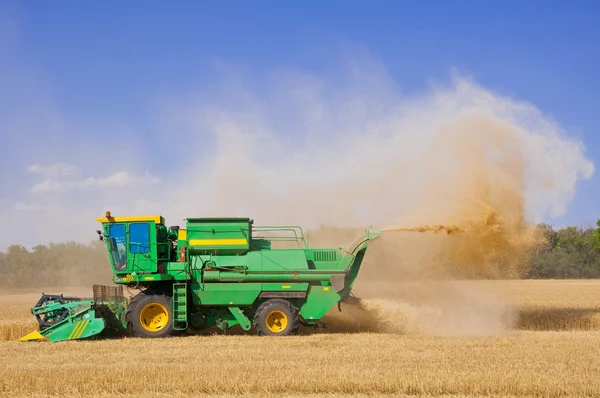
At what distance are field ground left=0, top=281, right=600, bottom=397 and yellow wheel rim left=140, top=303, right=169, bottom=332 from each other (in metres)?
0.88

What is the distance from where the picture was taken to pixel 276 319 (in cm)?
1494

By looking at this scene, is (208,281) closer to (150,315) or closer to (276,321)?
(150,315)

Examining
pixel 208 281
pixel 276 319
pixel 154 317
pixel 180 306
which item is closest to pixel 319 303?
pixel 276 319

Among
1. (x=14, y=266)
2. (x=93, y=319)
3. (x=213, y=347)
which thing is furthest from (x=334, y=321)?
(x=14, y=266)

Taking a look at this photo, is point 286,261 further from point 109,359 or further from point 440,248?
point 109,359

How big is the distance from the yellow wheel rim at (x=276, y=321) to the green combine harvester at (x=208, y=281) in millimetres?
23

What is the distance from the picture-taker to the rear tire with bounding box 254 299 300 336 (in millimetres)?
14703

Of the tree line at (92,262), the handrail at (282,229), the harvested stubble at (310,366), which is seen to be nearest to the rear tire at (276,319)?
the harvested stubble at (310,366)

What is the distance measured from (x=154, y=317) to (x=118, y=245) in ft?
6.25

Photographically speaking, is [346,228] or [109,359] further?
[346,228]

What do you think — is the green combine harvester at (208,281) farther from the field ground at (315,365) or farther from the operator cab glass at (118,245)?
the field ground at (315,365)

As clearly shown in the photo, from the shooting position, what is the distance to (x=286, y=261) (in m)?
15.3

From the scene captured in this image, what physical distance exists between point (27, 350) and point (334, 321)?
7.41m

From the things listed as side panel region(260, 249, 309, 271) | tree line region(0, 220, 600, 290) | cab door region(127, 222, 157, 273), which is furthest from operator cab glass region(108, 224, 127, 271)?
tree line region(0, 220, 600, 290)
